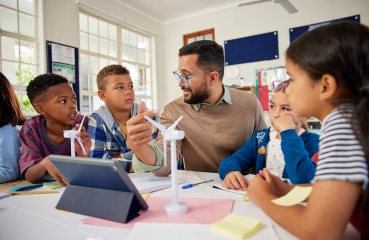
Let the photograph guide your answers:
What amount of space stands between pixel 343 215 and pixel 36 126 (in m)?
1.54

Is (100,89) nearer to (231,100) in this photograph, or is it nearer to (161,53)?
(231,100)

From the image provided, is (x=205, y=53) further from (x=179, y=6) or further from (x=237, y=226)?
(x=179, y=6)

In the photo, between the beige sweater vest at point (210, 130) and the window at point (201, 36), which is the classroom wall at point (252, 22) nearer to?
the window at point (201, 36)

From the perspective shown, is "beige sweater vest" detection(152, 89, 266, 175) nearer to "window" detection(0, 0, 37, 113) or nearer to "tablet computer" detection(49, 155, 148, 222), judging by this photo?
"tablet computer" detection(49, 155, 148, 222)

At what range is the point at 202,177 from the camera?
127cm

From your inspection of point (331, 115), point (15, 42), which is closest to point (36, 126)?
point (331, 115)

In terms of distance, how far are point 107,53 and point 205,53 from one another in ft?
13.9

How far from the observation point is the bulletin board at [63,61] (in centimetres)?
418

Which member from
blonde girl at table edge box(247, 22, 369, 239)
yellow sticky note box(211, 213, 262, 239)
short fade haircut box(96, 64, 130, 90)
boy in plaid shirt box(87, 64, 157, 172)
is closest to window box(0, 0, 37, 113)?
short fade haircut box(96, 64, 130, 90)

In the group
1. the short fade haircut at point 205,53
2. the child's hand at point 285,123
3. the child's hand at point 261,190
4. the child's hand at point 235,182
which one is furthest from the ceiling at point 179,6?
the child's hand at point 261,190

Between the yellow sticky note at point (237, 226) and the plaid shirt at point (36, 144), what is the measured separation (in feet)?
3.56

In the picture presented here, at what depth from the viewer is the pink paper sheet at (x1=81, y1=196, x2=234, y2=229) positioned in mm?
725

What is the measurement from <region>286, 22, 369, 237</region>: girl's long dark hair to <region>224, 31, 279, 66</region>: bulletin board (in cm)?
505

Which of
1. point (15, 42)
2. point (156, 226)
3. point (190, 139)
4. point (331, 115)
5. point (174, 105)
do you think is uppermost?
point (15, 42)
